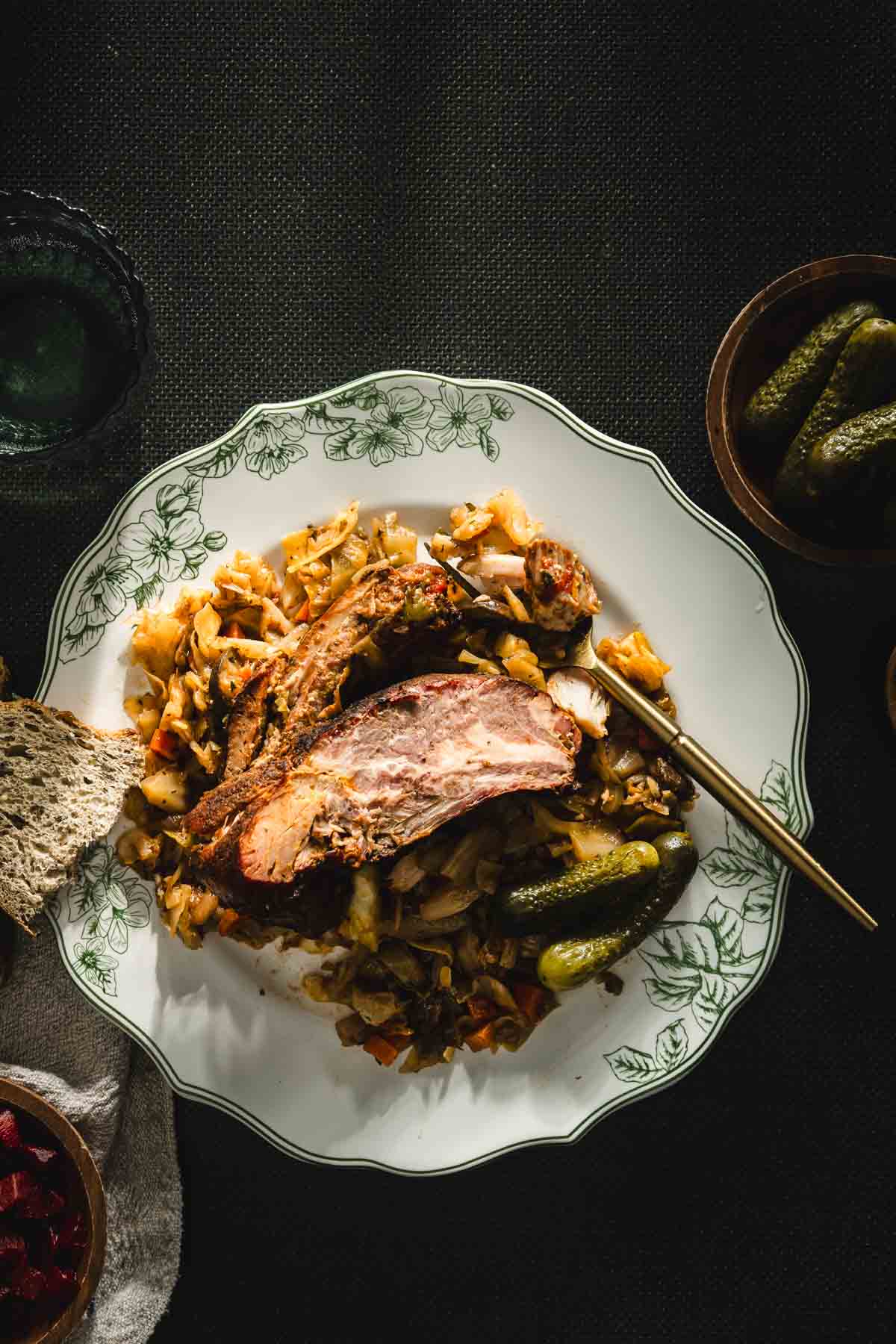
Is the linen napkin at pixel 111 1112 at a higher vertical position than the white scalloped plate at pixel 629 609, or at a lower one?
lower

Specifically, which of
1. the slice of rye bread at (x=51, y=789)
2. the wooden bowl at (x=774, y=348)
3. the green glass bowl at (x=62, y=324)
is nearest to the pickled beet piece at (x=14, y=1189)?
the slice of rye bread at (x=51, y=789)

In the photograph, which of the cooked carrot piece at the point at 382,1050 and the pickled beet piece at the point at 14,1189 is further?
the cooked carrot piece at the point at 382,1050

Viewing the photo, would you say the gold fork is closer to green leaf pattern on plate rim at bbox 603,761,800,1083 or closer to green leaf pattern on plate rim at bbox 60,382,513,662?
green leaf pattern on plate rim at bbox 603,761,800,1083

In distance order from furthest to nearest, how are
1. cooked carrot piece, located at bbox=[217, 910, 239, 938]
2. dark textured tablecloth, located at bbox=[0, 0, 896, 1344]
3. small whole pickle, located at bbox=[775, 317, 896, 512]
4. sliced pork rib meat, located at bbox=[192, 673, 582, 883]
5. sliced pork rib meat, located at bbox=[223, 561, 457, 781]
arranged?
dark textured tablecloth, located at bbox=[0, 0, 896, 1344] < cooked carrot piece, located at bbox=[217, 910, 239, 938] < small whole pickle, located at bbox=[775, 317, 896, 512] < sliced pork rib meat, located at bbox=[223, 561, 457, 781] < sliced pork rib meat, located at bbox=[192, 673, 582, 883]

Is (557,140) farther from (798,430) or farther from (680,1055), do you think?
(680,1055)

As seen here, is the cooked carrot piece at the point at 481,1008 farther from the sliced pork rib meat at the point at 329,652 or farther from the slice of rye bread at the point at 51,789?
the slice of rye bread at the point at 51,789

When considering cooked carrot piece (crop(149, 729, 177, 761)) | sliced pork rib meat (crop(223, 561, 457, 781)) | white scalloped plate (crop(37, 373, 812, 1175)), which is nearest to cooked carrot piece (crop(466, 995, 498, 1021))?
white scalloped plate (crop(37, 373, 812, 1175))

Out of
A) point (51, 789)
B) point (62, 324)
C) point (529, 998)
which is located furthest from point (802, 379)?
point (51, 789)
